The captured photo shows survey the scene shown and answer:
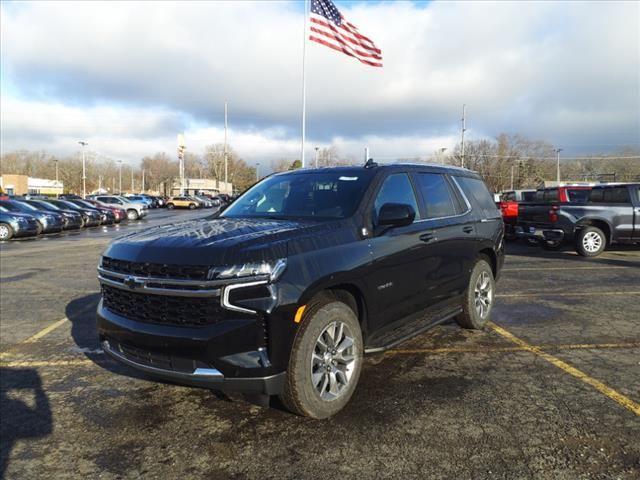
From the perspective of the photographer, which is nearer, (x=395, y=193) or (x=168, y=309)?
(x=168, y=309)

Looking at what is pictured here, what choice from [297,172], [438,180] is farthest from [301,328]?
[438,180]

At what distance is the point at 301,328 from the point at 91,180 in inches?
5143

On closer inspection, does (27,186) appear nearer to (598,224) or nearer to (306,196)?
(598,224)

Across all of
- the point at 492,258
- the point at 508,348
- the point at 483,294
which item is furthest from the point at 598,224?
the point at 508,348

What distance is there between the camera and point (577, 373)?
4.23 meters

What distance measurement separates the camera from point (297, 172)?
4.96 metres

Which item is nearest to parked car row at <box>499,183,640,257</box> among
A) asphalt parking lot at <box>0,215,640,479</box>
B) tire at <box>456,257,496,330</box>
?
asphalt parking lot at <box>0,215,640,479</box>

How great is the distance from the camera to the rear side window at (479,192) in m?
5.64

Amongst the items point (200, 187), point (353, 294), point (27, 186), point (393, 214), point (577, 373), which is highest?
point (200, 187)

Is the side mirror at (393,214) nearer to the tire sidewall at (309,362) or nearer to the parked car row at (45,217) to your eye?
the tire sidewall at (309,362)

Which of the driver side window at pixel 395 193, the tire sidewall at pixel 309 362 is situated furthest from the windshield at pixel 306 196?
the tire sidewall at pixel 309 362

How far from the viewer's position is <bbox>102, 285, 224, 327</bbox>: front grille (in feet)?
9.75

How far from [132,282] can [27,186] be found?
115973 millimetres

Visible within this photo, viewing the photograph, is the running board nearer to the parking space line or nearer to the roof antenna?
the parking space line
